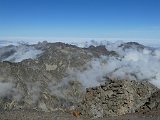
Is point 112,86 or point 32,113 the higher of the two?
point 112,86

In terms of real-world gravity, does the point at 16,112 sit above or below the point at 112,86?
below

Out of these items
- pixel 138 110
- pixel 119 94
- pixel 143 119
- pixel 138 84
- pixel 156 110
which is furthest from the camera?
pixel 138 84

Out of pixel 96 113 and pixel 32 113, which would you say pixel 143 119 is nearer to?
pixel 96 113

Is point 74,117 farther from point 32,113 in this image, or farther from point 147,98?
point 147,98

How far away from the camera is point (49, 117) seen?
58500 millimetres

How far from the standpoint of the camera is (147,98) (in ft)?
223

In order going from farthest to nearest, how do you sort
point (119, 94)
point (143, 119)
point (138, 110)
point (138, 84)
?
point (138, 84) < point (119, 94) < point (138, 110) < point (143, 119)

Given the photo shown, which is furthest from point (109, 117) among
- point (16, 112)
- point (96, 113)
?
point (16, 112)

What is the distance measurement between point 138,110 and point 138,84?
1120 cm

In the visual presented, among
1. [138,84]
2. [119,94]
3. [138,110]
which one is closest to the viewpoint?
[138,110]

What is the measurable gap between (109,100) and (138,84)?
33.8 ft

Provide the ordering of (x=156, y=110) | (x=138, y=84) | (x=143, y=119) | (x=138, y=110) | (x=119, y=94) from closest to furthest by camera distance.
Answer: (x=143, y=119)
(x=156, y=110)
(x=138, y=110)
(x=119, y=94)
(x=138, y=84)

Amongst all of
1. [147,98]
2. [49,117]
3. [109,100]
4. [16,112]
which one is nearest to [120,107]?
[109,100]

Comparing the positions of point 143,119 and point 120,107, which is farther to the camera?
point 120,107
